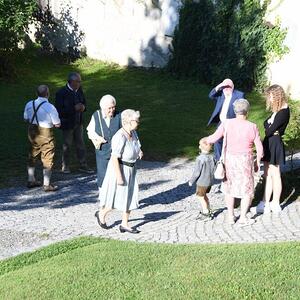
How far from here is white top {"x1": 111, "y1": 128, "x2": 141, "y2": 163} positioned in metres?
7.56

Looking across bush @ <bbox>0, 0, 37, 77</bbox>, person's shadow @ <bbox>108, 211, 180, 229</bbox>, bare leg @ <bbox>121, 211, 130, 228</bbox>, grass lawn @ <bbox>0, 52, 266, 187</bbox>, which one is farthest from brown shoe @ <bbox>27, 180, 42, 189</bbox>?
bush @ <bbox>0, 0, 37, 77</bbox>

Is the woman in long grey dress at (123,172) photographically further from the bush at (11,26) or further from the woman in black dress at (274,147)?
the bush at (11,26)

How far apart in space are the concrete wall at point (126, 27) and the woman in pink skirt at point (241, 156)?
13.8 m

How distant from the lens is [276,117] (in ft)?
27.1

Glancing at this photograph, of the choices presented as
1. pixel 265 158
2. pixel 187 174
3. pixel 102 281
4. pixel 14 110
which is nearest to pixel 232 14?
pixel 14 110

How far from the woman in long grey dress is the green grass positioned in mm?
691

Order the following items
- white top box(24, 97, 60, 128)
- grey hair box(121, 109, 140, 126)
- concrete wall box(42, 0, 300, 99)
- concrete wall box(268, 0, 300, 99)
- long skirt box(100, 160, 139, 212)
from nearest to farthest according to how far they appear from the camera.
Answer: grey hair box(121, 109, 140, 126)
long skirt box(100, 160, 139, 212)
white top box(24, 97, 60, 128)
concrete wall box(268, 0, 300, 99)
concrete wall box(42, 0, 300, 99)

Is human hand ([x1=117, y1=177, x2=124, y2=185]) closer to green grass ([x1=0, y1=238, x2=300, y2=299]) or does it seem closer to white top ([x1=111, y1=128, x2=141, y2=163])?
white top ([x1=111, y1=128, x2=141, y2=163])

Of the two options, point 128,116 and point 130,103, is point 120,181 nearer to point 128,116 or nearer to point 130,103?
point 128,116

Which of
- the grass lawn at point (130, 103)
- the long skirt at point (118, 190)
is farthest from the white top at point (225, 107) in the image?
the grass lawn at point (130, 103)

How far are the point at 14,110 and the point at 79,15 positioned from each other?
8.35 meters

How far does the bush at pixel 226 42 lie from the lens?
60.3ft

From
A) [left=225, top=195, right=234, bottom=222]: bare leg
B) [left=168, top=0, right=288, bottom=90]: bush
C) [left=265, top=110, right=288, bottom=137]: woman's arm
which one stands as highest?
[left=168, top=0, right=288, bottom=90]: bush

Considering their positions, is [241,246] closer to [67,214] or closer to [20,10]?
[67,214]
